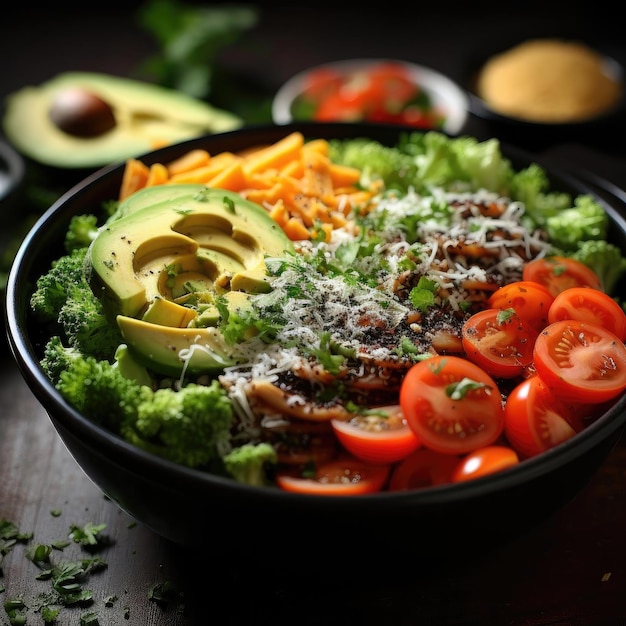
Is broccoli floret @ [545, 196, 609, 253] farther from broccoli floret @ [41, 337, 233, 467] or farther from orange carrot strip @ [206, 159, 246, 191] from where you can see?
broccoli floret @ [41, 337, 233, 467]

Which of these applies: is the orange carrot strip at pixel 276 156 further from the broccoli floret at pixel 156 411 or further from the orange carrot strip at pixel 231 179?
the broccoli floret at pixel 156 411

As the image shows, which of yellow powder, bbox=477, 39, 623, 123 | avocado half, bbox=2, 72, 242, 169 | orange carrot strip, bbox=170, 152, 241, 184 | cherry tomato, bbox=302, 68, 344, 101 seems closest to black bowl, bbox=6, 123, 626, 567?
orange carrot strip, bbox=170, 152, 241, 184

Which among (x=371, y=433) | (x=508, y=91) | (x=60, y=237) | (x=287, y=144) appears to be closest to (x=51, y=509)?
(x=60, y=237)

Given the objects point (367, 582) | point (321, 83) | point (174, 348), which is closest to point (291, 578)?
point (367, 582)

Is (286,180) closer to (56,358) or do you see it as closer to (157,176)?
(157,176)

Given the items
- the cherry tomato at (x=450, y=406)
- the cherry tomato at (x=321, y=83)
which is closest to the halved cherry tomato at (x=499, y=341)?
the cherry tomato at (x=450, y=406)
